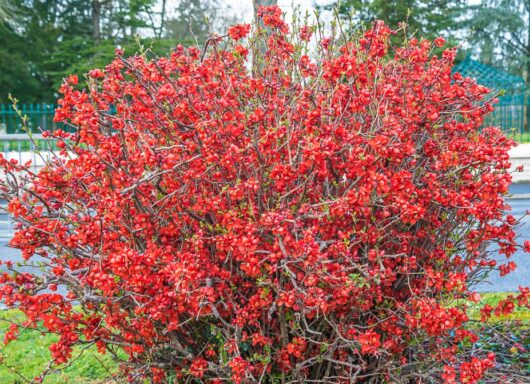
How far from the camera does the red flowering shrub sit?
262 centimetres

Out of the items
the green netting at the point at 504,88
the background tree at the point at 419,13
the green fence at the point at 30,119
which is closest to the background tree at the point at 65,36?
the green fence at the point at 30,119

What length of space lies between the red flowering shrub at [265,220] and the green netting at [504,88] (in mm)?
13405

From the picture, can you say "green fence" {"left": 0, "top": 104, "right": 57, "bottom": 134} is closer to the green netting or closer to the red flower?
the green netting

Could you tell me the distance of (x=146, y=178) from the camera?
2.50 meters

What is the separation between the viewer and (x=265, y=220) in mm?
2404

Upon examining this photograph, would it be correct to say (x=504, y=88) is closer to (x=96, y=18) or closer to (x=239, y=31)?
(x=96, y=18)

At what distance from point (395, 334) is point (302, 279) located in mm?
652

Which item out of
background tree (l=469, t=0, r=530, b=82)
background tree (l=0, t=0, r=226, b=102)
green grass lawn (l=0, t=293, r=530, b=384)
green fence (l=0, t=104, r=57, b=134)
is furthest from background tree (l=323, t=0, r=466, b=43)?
green grass lawn (l=0, t=293, r=530, b=384)

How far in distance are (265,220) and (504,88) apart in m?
24.4

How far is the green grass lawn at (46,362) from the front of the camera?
401 centimetres

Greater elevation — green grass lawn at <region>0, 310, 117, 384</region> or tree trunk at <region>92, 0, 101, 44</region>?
tree trunk at <region>92, 0, 101, 44</region>

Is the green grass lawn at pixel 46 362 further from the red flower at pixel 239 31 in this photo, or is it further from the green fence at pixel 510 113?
the green fence at pixel 510 113

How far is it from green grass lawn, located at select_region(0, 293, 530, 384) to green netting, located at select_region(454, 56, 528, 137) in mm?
13095

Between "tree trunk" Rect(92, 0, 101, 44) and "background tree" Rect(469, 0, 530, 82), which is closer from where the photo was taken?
"tree trunk" Rect(92, 0, 101, 44)
